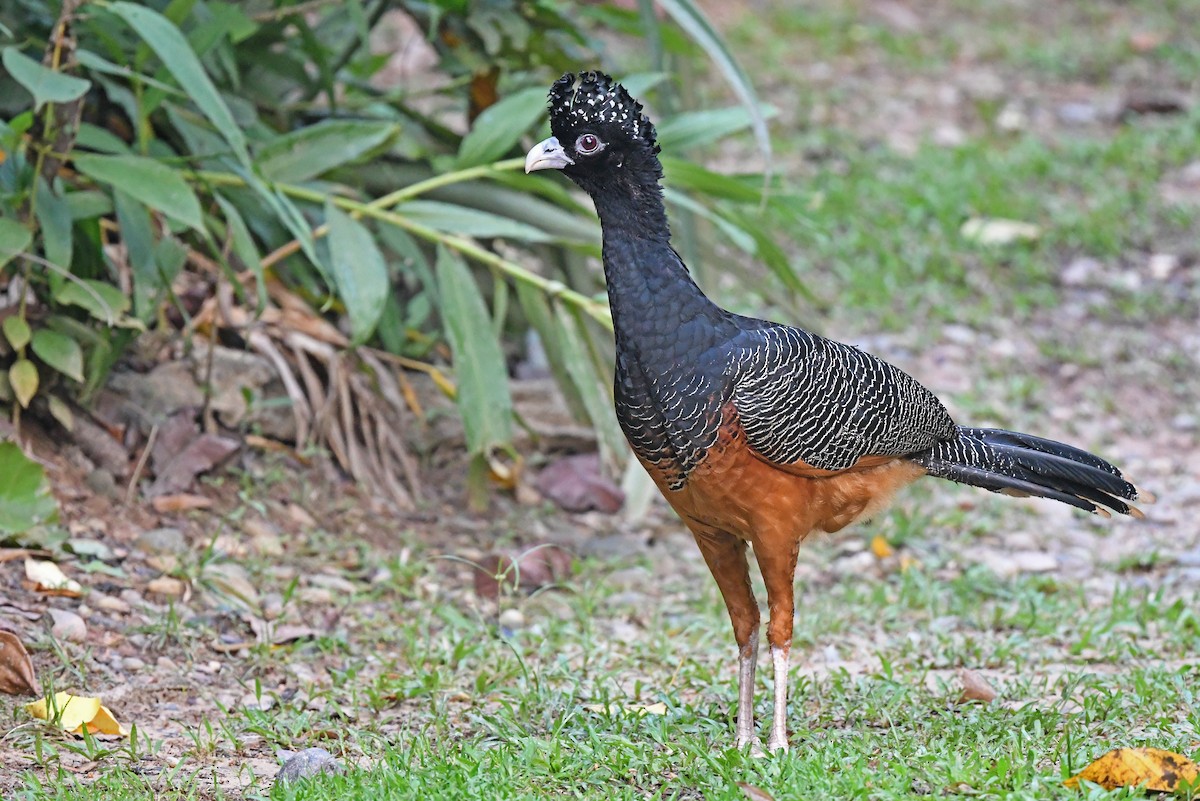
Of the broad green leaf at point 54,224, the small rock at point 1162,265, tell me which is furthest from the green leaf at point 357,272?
the small rock at point 1162,265

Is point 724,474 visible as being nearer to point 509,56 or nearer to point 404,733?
point 404,733

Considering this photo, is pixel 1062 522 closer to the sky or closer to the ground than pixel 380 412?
closer to the sky

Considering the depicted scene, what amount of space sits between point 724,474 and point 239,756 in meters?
1.51

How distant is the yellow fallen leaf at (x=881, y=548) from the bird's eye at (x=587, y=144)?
2.78 meters

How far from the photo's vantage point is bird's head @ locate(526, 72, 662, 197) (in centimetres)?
374

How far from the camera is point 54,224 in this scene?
15.6 feet

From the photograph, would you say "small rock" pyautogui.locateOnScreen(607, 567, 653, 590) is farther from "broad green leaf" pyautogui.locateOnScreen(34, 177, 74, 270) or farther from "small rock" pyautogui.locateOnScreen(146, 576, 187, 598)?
"broad green leaf" pyautogui.locateOnScreen(34, 177, 74, 270)

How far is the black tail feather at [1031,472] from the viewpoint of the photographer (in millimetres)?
4281

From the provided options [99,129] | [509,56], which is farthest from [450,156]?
[99,129]

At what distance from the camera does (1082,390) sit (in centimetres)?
740

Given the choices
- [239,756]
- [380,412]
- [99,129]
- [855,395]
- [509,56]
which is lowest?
[239,756]

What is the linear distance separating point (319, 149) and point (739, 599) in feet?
8.45

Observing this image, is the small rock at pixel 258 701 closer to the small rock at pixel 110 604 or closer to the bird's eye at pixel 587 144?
the small rock at pixel 110 604

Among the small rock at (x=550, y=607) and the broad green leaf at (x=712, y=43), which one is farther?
the small rock at (x=550, y=607)
